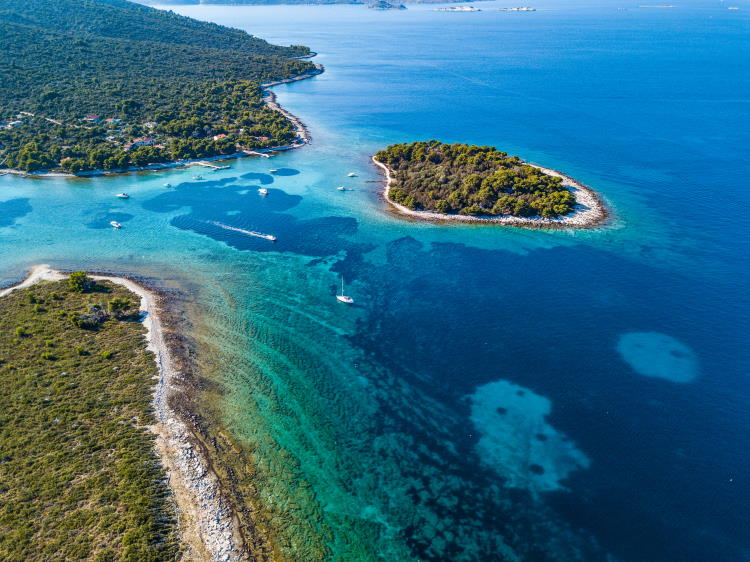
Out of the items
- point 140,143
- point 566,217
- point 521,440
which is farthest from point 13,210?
point 566,217

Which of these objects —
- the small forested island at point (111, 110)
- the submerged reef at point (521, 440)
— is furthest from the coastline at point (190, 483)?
the small forested island at point (111, 110)

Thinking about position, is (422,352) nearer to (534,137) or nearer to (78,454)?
(78,454)

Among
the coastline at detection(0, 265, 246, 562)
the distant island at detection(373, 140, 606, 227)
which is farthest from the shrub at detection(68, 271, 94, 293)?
the distant island at detection(373, 140, 606, 227)

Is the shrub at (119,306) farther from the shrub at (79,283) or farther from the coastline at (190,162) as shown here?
the coastline at (190,162)

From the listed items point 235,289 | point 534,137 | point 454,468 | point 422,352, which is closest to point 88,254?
point 235,289

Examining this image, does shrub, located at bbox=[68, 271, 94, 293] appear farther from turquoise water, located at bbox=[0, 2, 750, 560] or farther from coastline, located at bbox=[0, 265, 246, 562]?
coastline, located at bbox=[0, 265, 246, 562]

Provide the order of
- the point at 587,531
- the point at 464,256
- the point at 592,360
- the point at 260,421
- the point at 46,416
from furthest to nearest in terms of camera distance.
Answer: the point at 464,256 → the point at 592,360 → the point at 260,421 → the point at 46,416 → the point at 587,531
